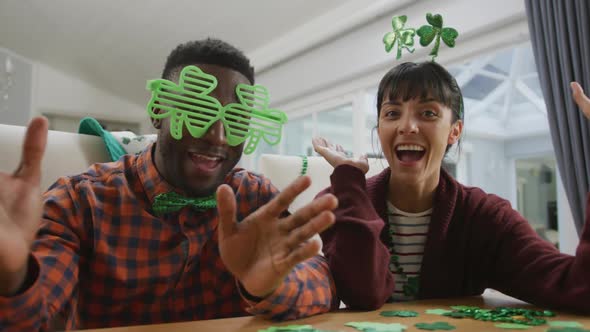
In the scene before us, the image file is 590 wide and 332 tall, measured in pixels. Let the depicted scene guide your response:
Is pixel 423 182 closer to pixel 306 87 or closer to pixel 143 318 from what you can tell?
pixel 143 318

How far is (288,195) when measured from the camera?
2.51ft

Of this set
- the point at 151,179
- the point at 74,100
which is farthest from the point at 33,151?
the point at 74,100

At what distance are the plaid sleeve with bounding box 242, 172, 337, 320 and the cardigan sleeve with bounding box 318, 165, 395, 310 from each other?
3 centimetres

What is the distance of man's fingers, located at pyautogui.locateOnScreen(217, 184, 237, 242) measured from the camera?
2.45 ft

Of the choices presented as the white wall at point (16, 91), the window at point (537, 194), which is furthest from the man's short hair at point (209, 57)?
the white wall at point (16, 91)

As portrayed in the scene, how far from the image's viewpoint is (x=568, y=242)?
8.37 ft

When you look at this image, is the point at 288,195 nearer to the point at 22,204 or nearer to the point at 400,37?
the point at 22,204

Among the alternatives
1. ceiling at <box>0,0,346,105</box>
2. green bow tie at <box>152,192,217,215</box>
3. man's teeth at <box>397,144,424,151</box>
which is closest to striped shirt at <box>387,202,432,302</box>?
man's teeth at <box>397,144,424,151</box>

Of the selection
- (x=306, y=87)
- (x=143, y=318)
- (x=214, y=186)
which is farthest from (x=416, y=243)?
(x=306, y=87)

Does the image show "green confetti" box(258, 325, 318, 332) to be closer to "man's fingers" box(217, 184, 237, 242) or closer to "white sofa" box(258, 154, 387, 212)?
"man's fingers" box(217, 184, 237, 242)

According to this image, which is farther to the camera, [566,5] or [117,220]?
[566,5]

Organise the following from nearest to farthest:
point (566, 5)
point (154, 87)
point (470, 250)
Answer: point (154, 87), point (470, 250), point (566, 5)

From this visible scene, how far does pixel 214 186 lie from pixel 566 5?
6.62ft

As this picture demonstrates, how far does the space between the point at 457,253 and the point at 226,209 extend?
0.68 metres
